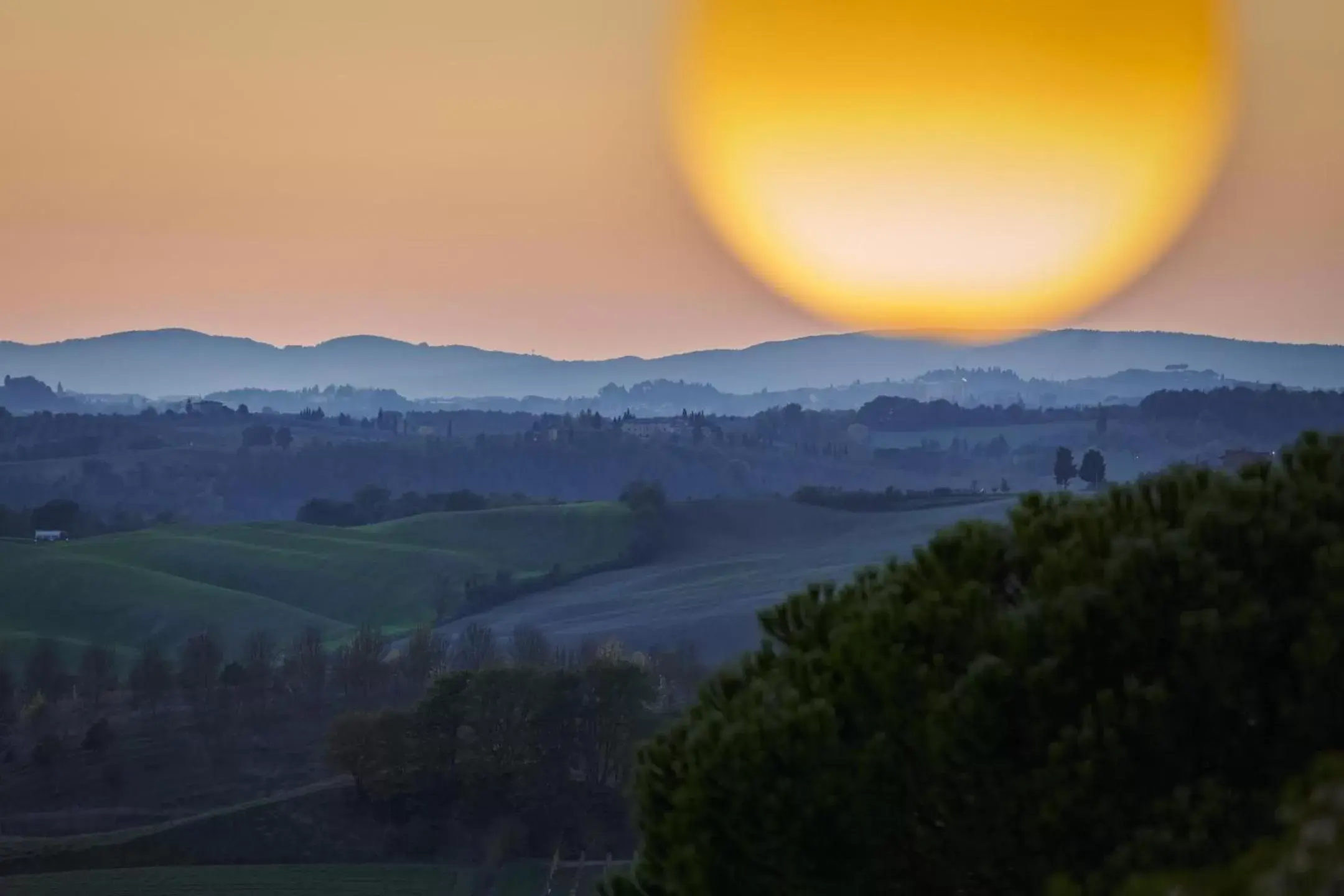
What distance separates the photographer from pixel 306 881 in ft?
112

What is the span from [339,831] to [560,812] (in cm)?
519

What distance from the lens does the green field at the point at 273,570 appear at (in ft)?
277

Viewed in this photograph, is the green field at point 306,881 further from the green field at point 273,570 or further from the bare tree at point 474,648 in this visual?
the green field at point 273,570

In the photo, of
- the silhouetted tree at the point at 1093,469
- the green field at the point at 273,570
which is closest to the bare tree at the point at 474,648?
the green field at the point at 273,570

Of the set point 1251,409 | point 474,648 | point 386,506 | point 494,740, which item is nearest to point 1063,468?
point 1251,409

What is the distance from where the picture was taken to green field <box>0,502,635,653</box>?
277 ft

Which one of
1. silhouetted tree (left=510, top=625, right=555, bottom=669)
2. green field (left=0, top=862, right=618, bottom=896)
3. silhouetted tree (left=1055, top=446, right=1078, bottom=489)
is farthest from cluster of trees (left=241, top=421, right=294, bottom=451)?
green field (left=0, top=862, right=618, bottom=896)

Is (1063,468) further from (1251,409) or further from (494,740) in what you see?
(494,740)

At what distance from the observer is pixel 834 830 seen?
877cm

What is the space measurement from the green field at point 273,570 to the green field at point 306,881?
1675 inches

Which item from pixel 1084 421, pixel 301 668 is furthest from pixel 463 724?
pixel 1084 421

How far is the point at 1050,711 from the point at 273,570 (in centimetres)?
9621

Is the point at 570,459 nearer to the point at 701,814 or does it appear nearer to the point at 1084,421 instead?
the point at 1084,421

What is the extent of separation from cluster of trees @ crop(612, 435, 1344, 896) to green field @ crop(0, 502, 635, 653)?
72159mm
